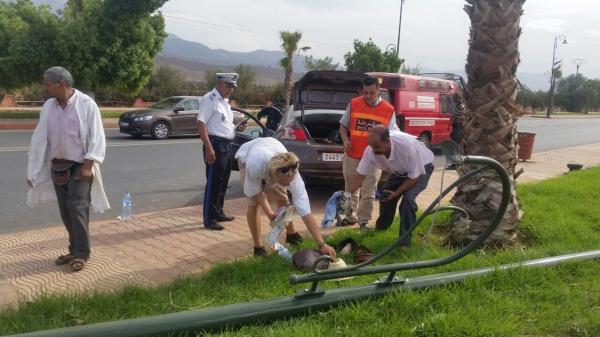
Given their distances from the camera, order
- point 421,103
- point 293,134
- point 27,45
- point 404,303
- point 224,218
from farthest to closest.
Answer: point 27,45
point 421,103
point 293,134
point 224,218
point 404,303

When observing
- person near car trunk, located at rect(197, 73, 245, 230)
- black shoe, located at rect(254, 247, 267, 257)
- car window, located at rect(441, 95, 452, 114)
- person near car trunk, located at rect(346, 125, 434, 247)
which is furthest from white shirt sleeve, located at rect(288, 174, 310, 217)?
car window, located at rect(441, 95, 452, 114)

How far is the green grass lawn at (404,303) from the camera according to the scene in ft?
10.1

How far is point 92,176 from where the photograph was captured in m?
4.56

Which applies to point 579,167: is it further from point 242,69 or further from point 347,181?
point 242,69

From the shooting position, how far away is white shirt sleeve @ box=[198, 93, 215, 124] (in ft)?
19.0

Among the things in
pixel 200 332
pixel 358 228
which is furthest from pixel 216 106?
pixel 200 332

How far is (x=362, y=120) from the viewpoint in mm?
6094

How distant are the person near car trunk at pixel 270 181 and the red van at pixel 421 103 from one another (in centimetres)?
657

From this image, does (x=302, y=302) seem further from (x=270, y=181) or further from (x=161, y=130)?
(x=161, y=130)

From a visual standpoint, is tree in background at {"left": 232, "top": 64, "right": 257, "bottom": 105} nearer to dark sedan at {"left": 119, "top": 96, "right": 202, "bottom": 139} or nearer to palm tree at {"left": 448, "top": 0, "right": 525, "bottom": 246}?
dark sedan at {"left": 119, "top": 96, "right": 202, "bottom": 139}

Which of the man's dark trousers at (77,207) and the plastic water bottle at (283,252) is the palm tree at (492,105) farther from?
the man's dark trousers at (77,207)

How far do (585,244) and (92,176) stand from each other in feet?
15.6

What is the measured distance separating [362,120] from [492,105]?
148 centimetres

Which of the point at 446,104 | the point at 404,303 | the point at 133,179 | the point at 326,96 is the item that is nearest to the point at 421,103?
the point at 446,104
